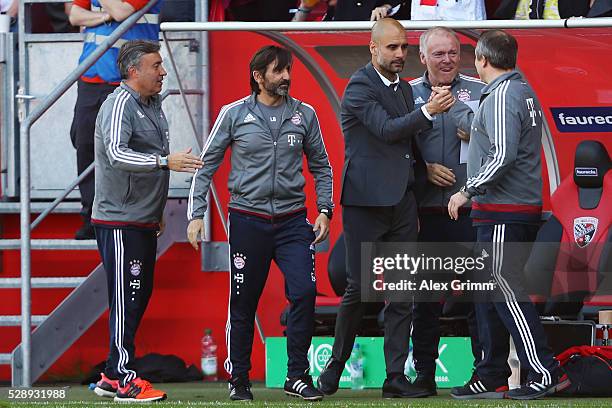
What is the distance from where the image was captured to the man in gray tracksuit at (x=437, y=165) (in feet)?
25.1

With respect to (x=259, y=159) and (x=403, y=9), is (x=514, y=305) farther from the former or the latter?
(x=403, y=9)

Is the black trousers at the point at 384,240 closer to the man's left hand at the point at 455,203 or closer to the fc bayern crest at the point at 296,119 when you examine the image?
the man's left hand at the point at 455,203

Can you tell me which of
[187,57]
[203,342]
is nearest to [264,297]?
[203,342]

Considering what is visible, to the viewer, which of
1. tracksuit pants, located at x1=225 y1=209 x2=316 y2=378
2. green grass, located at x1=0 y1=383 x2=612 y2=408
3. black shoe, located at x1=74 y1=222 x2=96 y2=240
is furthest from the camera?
black shoe, located at x1=74 y1=222 x2=96 y2=240

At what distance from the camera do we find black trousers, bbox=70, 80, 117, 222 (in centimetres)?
928

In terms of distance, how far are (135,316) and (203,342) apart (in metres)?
2.04

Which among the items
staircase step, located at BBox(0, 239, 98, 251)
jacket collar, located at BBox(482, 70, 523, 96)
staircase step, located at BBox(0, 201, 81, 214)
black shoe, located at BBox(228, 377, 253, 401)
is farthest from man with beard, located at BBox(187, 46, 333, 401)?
staircase step, located at BBox(0, 201, 81, 214)

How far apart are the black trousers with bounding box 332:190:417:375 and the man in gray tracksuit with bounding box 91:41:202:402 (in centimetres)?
103

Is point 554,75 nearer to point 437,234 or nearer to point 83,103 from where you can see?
point 437,234

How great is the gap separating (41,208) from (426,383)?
3.31m

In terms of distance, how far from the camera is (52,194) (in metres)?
9.89

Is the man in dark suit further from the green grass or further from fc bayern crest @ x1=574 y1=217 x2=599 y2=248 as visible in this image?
fc bayern crest @ x1=574 y1=217 x2=599 y2=248

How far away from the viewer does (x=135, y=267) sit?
24.9 ft

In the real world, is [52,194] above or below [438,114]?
below
